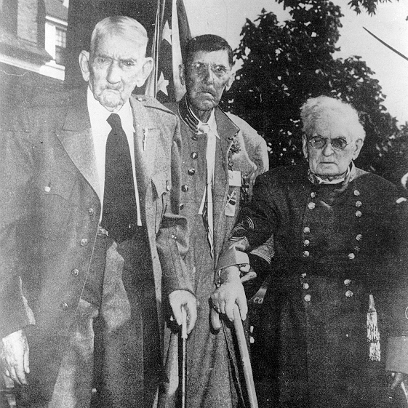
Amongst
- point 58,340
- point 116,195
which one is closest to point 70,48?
point 116,195

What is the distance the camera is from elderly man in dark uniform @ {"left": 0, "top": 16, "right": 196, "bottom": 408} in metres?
1.92

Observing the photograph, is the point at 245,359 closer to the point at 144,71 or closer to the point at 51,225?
the point at 51,225

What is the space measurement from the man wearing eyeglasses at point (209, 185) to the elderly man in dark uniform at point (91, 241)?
0.37 feet

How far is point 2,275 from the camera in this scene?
6.33 ft

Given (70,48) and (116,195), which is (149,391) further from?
(70,48)

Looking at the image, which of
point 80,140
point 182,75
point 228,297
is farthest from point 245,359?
point 182,75

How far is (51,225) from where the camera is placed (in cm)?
197

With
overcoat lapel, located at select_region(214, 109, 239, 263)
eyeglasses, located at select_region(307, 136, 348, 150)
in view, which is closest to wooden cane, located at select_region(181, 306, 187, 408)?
overcoat lapel, located at select_region(214, 109, 239, 263)

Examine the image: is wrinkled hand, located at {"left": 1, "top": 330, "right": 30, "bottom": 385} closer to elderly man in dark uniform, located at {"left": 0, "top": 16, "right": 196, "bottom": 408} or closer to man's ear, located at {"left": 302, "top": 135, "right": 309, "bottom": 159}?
elderly man in dark uniform, located at {"left": 0, "top": 16, "right": 196, "bottom": 408}

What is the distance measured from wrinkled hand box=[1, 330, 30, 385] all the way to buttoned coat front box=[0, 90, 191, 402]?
2 cm

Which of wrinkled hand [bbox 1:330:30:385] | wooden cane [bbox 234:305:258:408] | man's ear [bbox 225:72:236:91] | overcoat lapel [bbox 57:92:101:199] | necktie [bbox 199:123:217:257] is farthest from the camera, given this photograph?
man's ear [bbox 225:72:236:91]

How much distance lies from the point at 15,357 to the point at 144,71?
110cm

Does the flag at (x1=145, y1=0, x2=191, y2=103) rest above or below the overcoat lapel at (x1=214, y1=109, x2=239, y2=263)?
above

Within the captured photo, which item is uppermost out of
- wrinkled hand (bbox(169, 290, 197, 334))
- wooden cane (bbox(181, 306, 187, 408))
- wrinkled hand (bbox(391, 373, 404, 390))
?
wrinkled hand (bbox(169, 290, 197, 334))
